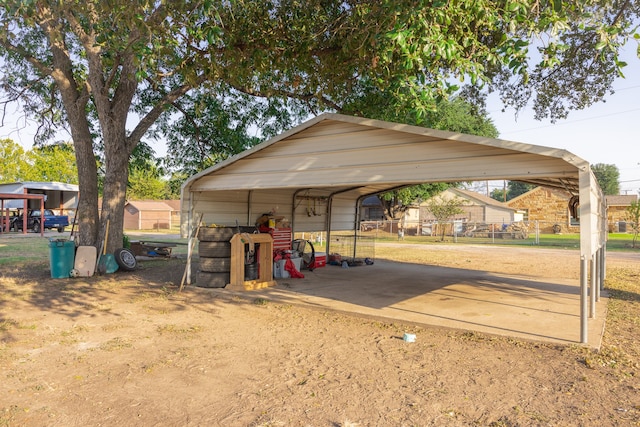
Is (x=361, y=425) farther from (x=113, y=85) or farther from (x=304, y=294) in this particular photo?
(x=113, y=85)

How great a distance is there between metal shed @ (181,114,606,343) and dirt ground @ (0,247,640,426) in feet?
4.59

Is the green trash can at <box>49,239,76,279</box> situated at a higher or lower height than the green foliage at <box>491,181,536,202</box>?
lower

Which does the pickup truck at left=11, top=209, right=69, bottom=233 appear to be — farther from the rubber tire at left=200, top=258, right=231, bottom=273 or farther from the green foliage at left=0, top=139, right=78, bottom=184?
the rubber tire at left=200, top=258, right=231, bottom=273

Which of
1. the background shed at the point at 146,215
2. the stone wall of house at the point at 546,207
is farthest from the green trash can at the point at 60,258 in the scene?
the stone wall of house at the point at 546,207

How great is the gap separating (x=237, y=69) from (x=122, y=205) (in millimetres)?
5115

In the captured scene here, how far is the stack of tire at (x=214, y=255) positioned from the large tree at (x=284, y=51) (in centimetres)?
333

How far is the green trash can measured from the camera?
10531 millimetres

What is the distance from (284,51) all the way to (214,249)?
4.71 m

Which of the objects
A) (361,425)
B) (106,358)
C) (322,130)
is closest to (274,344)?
(106,358)

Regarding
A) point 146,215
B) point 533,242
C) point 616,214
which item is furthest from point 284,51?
point 616,214

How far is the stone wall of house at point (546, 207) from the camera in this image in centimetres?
4062

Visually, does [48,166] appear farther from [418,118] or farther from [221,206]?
[418,118]

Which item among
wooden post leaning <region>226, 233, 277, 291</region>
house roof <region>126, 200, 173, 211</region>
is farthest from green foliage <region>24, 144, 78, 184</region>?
wooden post leaning <region>226, 233, 277, 291</region>

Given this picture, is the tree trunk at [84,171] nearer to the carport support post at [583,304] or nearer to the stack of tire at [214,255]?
the stack of tire at [214,255]
